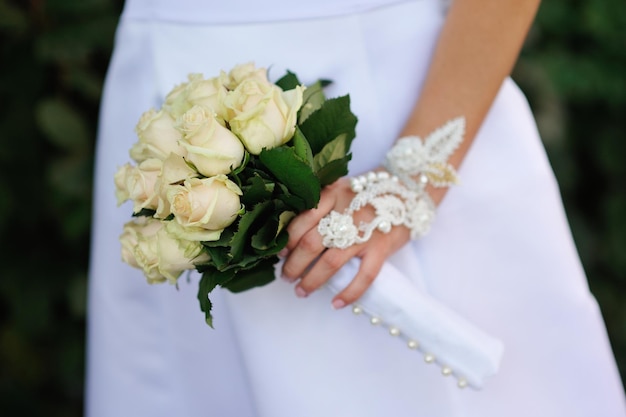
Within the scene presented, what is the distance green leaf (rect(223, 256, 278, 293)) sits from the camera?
102 cm

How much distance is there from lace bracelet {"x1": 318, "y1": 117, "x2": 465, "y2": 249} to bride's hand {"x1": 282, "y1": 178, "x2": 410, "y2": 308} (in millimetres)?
12

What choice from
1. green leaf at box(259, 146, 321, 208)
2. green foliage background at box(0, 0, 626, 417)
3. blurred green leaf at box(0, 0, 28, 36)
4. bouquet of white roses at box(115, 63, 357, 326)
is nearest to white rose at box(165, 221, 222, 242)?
bouquet of white roses at box(115, 63, 357, 326)

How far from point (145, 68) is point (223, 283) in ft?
1.87

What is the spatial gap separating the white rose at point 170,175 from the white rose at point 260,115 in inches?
3.3

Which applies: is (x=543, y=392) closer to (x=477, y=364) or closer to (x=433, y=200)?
(x=477, y=364)

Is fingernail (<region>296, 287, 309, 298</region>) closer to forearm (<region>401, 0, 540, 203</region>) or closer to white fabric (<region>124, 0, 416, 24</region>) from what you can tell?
forearm (<region>401, 0, 540, 203</region>)

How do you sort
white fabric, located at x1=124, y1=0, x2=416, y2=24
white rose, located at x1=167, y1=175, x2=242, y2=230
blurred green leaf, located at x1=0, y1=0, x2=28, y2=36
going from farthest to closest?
blurred green leaf, located at x1=0, y1=0, x2=28, y2=36, white fabric, located at x1=124, y1=0, x2=416, y2=24, white rose, located at x1=167, y1=175, x2=242, y2=230

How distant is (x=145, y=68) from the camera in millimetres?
1309

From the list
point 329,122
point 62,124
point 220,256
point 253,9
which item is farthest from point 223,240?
point 62,124

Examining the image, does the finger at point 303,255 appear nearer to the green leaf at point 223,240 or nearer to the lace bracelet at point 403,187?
the lace bracelet at point 403,187

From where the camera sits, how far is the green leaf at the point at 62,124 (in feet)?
6.39

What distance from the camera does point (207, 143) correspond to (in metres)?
0.88

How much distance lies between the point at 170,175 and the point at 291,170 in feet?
0.55

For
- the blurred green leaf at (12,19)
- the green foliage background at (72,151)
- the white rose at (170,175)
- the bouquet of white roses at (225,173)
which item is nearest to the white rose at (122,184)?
the bouquet of white roses at (225,173)
